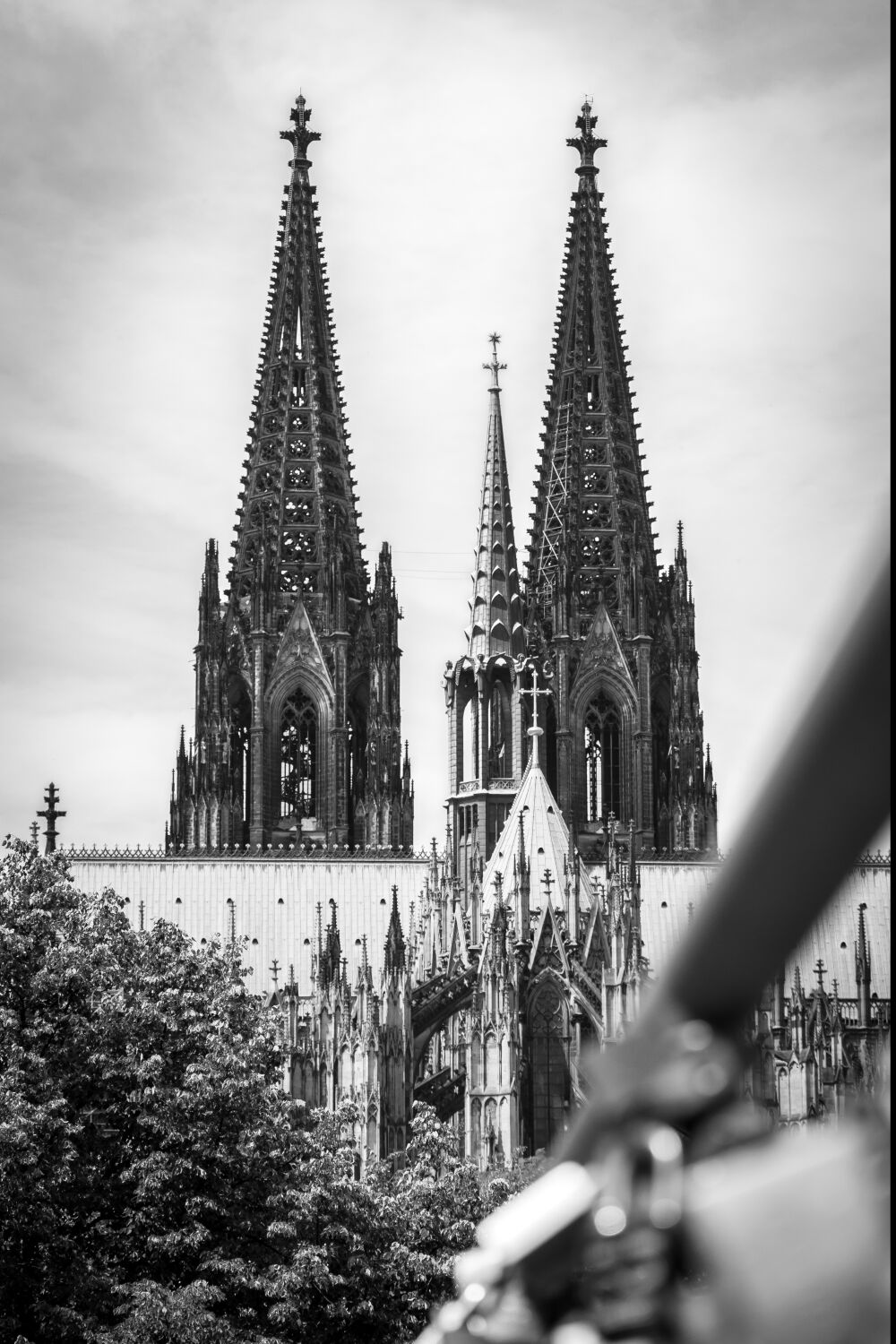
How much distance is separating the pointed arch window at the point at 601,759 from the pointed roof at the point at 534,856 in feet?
57.5

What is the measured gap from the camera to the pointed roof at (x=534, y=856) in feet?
225

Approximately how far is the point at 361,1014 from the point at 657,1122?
63598 mm

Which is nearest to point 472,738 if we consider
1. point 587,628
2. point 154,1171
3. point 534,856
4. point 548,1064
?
point 587,628

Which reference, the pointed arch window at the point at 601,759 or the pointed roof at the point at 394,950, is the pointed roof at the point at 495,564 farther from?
the pointed roof at the point at 394,950

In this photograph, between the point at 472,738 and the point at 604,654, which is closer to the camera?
the point at 472,738

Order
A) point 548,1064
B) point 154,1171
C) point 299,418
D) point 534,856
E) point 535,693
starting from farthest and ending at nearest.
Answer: point 299,418
point 535,693
point 534,856
point 548,1064
point 154,1171

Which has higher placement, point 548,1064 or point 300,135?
point 300,135

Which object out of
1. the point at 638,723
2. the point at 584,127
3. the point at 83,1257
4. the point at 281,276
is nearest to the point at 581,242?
the point at 584,127

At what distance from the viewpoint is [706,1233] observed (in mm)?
1533

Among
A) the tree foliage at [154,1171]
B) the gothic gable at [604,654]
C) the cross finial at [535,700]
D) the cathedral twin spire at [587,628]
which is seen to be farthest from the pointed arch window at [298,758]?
the tree foliage at [154,1171]

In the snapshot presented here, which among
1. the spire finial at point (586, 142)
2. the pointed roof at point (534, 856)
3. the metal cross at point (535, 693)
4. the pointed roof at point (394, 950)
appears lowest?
the pointed roof at point (394, 950)

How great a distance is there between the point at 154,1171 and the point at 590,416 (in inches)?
2965

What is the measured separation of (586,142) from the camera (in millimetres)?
104000

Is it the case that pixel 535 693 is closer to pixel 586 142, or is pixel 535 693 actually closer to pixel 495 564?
pixel 495 564
